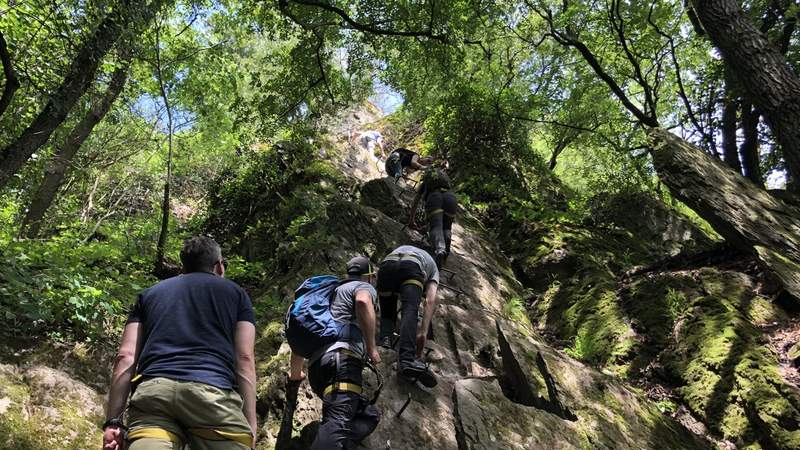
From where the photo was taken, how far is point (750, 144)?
12.5m

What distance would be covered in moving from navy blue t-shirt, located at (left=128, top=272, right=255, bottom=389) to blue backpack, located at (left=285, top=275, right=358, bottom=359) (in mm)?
845

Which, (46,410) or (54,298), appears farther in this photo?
(54,298)

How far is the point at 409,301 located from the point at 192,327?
262cm

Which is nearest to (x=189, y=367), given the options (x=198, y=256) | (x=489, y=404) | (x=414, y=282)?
(x=198, y=256)

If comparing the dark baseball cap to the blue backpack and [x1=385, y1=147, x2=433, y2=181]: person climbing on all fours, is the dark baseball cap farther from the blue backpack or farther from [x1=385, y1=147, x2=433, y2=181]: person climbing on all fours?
[x1=385, y1=147, x2=433, y2=181]: person climbing on all fours

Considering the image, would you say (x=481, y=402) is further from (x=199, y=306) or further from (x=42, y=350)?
(x=42, y=350)

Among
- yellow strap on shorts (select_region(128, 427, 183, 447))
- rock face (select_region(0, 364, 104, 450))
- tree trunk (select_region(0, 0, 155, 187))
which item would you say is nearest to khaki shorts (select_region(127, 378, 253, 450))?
yellow strap on shorts (select_region(128, 427, 183, 447))

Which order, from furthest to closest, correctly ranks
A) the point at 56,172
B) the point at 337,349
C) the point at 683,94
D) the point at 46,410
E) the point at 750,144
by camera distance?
the point at 683,94
the point at 750,144
the point at 56,172
the point at 46,410
the point at 337,349

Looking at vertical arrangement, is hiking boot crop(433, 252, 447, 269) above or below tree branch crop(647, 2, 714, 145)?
below

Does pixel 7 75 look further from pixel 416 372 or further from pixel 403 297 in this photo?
pixel 416 372

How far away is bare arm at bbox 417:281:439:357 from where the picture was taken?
5109mm

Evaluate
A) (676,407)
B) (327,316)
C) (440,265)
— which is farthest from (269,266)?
(676,407)

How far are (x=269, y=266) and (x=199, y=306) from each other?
6497 millimetres

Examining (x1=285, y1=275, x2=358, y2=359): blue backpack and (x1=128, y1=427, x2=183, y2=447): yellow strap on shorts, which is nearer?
(x1=128, y1=427, x2=183, y2=447): yellow strap on shorts
